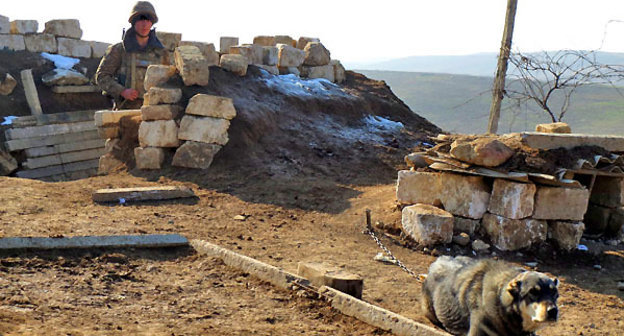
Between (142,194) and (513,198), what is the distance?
4.80 metres

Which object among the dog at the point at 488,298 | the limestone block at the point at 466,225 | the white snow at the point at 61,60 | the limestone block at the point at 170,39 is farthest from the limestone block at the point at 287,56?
the dog at the point at 488,298

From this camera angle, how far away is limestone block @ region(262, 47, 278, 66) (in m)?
12.8

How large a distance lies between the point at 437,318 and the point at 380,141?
707 cm

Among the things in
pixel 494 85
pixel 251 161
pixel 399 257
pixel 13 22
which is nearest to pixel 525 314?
pixel 399 257

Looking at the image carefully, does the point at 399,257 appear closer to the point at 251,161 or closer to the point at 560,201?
the point at 560,201

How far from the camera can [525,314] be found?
339 centimetres

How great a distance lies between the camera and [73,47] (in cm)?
1605

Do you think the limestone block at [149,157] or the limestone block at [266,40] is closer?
the limestone block at [149,157]

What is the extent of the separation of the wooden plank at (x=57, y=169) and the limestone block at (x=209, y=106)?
5334mm

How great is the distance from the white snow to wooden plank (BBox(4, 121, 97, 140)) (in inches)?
117

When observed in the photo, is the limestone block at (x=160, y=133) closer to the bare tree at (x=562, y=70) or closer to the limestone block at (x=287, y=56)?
the limestone block at (x=287, y=56)

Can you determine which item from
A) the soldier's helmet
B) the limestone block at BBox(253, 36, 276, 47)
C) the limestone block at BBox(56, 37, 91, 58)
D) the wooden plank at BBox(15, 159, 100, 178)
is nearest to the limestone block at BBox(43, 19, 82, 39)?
the limestone block at BBox(56, 37, 91, 58)

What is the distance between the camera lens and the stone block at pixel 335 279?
14.8 ft

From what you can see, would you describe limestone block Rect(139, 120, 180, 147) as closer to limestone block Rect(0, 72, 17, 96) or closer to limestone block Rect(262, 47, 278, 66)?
limestone block Rect(262, 47, 278, 66)
